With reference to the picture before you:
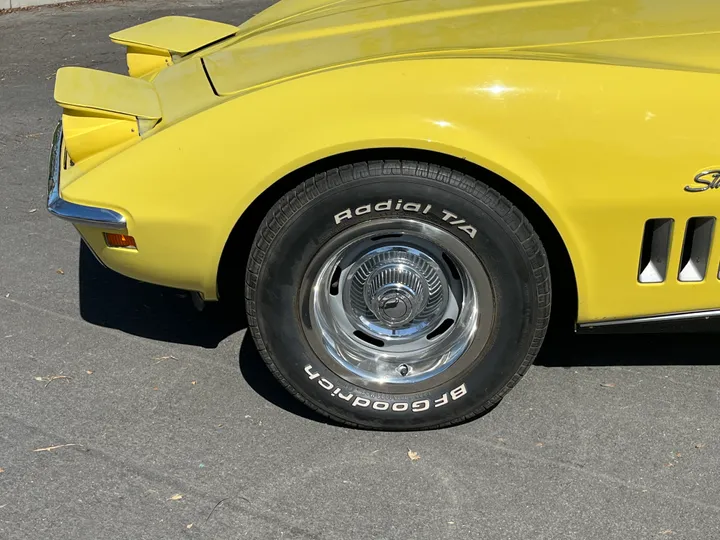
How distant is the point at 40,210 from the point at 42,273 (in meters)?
0.80

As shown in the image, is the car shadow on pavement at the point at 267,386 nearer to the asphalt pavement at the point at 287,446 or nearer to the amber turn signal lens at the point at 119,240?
the asphalt pavement at the point at 287,446

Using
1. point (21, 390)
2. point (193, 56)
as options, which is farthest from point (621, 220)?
point (21, 390)

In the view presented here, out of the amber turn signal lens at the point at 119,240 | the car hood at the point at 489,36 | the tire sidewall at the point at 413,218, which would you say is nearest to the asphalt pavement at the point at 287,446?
the tire sidewall at the point at 413,218

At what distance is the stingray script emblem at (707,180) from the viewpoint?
2.42 meters

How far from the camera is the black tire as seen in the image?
8.28 feet

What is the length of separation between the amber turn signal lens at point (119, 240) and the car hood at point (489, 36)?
567mm

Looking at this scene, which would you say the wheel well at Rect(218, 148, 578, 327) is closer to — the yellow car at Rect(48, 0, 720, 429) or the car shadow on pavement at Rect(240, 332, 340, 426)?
the yellow car at Rect(48, 0, 720, 429)

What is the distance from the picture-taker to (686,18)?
266 centimetres

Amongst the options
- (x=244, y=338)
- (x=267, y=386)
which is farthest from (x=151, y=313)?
(x=267, y=386)

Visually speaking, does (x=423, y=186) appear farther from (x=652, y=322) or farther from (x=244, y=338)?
(x=244, y=338)

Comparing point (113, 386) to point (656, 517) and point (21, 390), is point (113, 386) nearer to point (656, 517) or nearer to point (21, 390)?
point (21, 390)

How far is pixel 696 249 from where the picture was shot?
2.56m

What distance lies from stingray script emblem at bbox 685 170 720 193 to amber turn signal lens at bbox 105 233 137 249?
1.74m

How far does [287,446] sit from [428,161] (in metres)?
1.08
